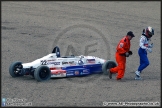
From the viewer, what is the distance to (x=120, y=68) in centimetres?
1505

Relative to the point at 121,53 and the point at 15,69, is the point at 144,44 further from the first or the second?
the point at 15,69

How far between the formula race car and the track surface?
228 millimetres

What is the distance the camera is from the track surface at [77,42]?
1327 centimetres

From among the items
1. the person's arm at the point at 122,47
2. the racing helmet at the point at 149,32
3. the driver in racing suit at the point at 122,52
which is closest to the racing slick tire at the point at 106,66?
the driver in racing suit at the point at 122,52

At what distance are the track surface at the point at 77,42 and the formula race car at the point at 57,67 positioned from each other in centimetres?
23

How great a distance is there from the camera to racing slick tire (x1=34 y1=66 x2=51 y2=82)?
1438 cm

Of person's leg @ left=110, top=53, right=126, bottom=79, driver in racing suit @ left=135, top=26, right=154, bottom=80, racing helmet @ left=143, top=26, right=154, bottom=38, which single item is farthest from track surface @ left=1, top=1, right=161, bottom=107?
racing helmet @ left=143, top=26, right=154, bottom=38

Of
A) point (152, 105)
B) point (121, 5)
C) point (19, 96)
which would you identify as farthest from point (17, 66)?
point (121, 5)

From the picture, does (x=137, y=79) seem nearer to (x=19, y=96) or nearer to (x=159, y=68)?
(x=159, y=68)

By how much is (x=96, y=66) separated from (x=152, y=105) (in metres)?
4.30

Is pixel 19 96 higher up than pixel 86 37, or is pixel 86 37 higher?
pixel 86 37

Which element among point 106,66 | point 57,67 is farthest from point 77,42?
point 57,67

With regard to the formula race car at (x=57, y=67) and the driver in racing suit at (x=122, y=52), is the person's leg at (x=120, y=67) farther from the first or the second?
the formula race car at (x=57, y=67)

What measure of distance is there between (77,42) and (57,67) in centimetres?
808
